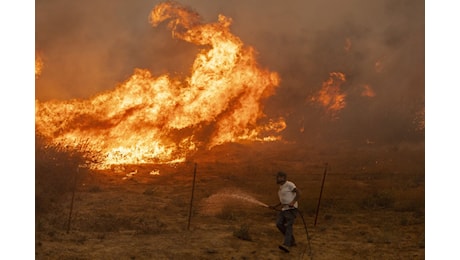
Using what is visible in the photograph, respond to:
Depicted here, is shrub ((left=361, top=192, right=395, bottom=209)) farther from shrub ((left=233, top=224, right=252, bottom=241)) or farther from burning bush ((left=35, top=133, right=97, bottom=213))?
burning bush ((left=35, top=133, right=97, bottom=213))

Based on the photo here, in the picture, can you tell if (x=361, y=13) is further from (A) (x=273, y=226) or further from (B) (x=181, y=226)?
(B) (x=181, y=226)

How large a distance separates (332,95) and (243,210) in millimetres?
9588

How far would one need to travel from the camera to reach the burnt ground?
422 inches

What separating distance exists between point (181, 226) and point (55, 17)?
844 cm

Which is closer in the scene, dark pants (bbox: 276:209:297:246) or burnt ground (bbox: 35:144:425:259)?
dark pants (bbox: 276:209:297:246)

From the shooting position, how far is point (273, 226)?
12.9 m

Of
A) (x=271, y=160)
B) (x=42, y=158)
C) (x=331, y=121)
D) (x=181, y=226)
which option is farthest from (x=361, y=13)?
(x=42, y=158)

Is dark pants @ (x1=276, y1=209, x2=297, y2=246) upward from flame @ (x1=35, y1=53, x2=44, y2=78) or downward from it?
downward

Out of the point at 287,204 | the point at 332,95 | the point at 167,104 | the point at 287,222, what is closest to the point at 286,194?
the point at 287,204

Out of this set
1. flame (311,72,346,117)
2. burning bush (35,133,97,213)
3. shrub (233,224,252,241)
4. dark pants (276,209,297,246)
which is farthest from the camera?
flame (311,72,346,117)

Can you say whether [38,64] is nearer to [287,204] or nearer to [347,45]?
[287,204]

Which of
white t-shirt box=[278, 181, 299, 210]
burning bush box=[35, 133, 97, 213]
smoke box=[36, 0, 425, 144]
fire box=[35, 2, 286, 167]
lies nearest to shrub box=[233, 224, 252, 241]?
white t-shirt box=[278, 181, 299, 210]

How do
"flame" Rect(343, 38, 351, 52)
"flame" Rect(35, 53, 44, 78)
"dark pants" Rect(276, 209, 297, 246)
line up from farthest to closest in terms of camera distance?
"flame" Rect(343, 38, 351, 52)
"flame" Rect(35, 53, 44, 78)
"dark pants" Rect(276, 209, 297, 246)

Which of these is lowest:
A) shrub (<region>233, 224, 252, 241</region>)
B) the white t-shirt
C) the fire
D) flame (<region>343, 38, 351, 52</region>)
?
shrub (<region>233, 224, 252, 241</region>)
